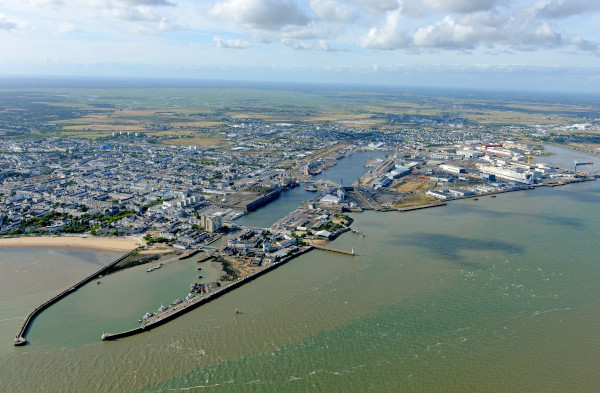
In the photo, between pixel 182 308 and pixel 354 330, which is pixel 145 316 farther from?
pixel 354 330

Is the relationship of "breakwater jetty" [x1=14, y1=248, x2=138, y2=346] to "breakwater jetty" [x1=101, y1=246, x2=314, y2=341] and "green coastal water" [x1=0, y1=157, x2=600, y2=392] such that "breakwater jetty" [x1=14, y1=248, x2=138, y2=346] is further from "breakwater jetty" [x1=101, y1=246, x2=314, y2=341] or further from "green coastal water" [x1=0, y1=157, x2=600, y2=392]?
"breakwater jetty" [x1=101, y1=246, x2=314, y2=341]

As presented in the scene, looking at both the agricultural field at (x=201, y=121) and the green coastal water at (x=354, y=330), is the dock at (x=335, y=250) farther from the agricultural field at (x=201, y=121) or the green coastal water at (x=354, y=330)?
the agricultural field at (x=201, y=121)

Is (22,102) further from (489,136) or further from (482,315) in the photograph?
(482,315)

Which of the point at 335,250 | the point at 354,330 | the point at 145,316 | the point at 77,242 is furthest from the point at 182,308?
the point at 77,242

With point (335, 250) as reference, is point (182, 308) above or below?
below

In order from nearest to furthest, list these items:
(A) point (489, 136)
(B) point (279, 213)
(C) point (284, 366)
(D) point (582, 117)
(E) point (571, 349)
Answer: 1. (C) point (284, 366)
2. (E) point (571, 349)
3. (B) point (279, 213)
4. (A) point (489, 136)
5. (D) point (582, 117)

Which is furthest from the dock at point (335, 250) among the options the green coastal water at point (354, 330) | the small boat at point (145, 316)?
the small boat at point (145, 316)

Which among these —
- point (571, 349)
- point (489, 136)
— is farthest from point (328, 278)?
point (489, 136)
